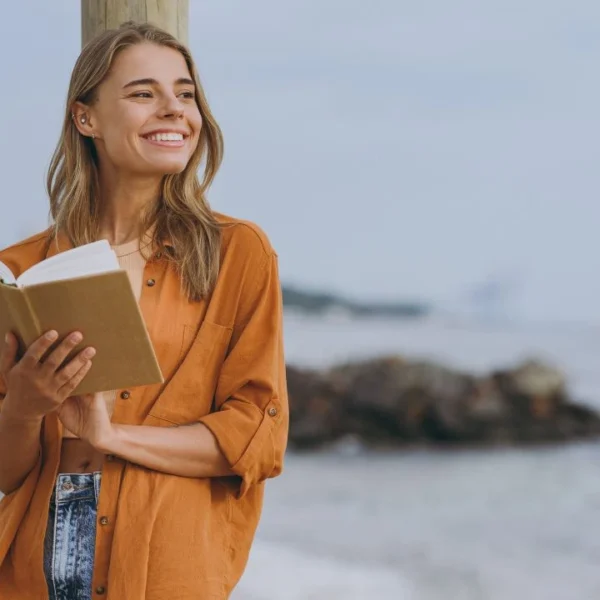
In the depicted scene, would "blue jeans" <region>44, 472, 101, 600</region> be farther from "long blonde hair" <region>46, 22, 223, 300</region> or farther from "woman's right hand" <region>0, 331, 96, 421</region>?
"long blonde hair" <region>46, 22, 223, 300</region>

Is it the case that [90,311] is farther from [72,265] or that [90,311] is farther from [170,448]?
[170,448]

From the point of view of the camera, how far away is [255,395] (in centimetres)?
171

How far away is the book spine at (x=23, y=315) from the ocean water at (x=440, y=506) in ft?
12.2

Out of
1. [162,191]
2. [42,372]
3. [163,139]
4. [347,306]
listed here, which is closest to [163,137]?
[163,139]

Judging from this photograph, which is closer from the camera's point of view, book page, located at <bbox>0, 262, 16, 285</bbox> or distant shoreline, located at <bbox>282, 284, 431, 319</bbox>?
book page, located at <bbox>0, 262, 16, 285</bbox>

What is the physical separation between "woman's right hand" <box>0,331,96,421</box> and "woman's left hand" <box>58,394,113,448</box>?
30mm

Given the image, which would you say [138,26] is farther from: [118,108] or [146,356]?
[146,356]

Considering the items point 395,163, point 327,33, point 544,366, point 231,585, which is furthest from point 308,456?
point 231,585

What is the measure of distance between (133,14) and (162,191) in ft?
1.81

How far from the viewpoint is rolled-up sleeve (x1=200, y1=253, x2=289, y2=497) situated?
1687 millimetres

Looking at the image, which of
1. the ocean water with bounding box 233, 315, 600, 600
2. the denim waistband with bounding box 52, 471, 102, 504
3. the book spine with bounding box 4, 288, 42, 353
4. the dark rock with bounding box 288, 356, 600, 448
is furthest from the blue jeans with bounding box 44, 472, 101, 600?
the dark rock with bounding box 288, 356, 600, 448

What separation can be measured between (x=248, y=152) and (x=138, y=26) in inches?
235

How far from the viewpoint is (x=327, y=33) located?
30.6 ft

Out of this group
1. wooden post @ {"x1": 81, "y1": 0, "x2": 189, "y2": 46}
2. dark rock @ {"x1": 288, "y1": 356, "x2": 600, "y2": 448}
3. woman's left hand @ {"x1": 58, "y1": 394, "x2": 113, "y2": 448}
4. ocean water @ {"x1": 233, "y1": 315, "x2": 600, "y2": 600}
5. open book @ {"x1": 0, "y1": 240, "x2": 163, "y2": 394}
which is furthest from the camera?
dark rock @ {"x1": 288, "y1": 356, "x2": 600, "y2": 448}
